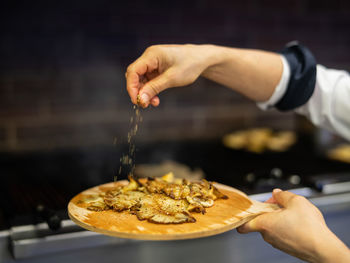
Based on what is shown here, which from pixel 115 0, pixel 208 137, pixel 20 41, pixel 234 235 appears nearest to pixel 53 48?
pixel 20 41

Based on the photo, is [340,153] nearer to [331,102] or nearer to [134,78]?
[331,102]

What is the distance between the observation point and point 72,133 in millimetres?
2104

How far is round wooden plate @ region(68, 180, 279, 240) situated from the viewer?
0.88 meters

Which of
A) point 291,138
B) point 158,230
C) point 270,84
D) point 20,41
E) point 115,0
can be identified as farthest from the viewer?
point 291,138

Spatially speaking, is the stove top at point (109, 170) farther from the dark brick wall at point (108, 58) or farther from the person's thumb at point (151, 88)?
the person's thumb at point (151, 88)

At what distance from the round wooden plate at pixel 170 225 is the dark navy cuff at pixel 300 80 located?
0.48 m

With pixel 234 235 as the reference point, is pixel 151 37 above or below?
above

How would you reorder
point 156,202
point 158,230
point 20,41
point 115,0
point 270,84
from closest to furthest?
point 158,230, point 156,202, point 270,84, point 20,41, point 115,0

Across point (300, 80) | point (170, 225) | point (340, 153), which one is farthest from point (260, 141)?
point (170, 225)

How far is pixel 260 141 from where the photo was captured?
2.15m

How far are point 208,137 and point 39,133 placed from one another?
3.06 feet

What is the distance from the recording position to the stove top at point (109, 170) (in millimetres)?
1348

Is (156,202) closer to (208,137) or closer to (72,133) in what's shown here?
(72,133)

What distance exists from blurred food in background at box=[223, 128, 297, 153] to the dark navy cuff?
2.01 ft
